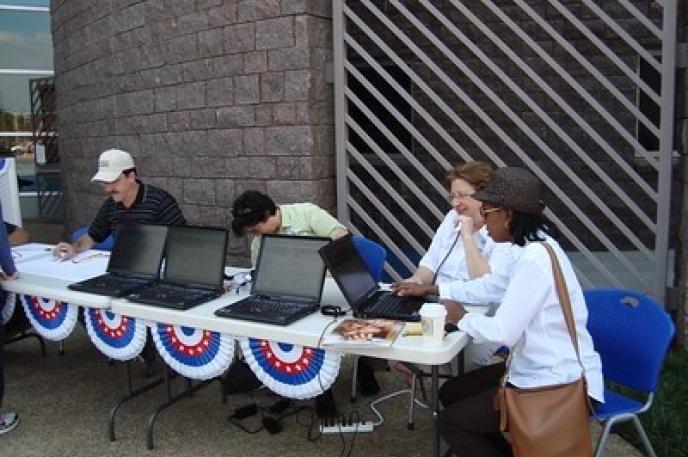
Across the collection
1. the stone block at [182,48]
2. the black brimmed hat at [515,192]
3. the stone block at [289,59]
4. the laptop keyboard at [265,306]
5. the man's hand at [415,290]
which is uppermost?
the stone block at [182,48]

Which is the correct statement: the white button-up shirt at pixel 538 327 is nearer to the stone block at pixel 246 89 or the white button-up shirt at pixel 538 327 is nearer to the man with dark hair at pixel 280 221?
the man with dark hair at pixel 280 221

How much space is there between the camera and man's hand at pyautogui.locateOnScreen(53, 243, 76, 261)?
13.1ft

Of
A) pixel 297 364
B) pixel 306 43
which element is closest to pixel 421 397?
pixel 297 364

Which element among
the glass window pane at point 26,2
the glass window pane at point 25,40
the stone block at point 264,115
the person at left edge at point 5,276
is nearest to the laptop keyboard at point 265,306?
the person at left edge at point 5,276

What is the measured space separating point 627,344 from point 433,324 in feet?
2.72

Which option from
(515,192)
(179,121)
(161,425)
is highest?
(179,121)

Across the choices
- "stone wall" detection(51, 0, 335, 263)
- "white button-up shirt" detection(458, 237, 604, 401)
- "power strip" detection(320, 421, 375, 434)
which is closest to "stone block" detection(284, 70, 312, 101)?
"stone wall" detection(51, 0, 335, 263)

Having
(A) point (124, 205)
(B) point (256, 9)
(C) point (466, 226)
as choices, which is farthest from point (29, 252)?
(C) point (466, 226)

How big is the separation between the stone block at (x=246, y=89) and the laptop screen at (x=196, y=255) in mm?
1953

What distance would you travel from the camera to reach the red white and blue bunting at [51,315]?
3238 mm

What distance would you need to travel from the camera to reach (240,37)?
16.1 ft

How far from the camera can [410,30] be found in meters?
6.30

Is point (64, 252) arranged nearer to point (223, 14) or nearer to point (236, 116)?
point (236, 116)

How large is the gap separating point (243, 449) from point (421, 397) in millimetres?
1081
